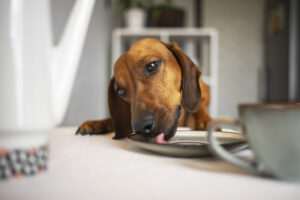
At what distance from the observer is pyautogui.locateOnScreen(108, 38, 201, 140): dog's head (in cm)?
70

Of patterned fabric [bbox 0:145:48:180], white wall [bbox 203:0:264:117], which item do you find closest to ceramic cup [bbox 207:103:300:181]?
patterned fabric [bbox 0:145:48:180]

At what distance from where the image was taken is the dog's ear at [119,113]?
2.60 feet

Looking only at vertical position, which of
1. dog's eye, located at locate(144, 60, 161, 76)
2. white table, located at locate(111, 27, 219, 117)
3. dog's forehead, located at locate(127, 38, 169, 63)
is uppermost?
white table, located at locate(111, 27, 219, 117)

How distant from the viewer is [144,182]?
32 centimetres

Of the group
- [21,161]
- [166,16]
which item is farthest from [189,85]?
[166,16]

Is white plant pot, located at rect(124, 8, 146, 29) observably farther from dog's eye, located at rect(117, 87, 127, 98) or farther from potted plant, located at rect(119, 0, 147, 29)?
dog's eye, located at rect(117, 87, 127, 98)

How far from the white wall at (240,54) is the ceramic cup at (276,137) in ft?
12.8

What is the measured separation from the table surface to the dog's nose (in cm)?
16

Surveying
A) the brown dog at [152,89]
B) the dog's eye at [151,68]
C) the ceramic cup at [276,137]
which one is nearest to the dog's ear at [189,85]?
the brown dog at [152,89]

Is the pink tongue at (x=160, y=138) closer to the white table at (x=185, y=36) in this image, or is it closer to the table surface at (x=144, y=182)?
the table surface at (x=144, y=182)

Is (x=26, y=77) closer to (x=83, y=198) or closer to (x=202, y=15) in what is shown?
(x=83, y=198)

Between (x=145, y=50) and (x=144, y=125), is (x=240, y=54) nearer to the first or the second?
(x=145, y=50)

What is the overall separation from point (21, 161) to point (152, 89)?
50 centimetres

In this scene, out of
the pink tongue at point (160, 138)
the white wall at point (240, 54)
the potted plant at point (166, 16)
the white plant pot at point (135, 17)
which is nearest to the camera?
the pink tongue at point (160, 138)
